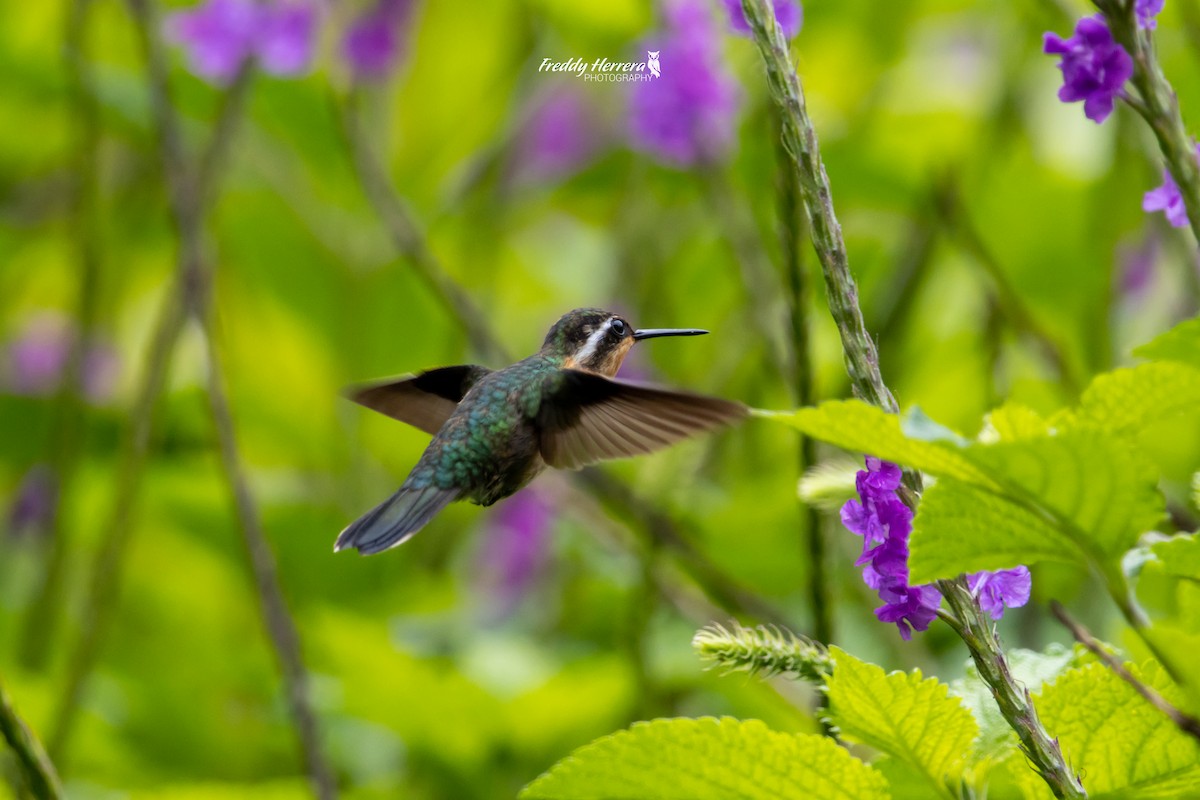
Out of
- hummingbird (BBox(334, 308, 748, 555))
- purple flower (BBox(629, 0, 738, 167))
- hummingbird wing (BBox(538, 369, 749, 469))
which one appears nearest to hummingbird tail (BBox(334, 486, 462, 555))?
hummingbird (BBox(334, 308, 748, 555))

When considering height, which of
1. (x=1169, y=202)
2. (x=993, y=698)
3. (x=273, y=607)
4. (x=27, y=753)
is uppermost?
(x=1169, y=202)

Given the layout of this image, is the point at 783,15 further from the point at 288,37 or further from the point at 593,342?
the point at 288,37

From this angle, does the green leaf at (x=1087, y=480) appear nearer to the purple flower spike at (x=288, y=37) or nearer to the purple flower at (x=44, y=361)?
the purple flower spike at (x=288, y=37)

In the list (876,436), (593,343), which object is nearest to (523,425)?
(593,343)

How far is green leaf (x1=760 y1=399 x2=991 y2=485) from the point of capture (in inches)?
25.5

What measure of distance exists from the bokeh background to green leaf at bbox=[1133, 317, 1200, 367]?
48.4 inches

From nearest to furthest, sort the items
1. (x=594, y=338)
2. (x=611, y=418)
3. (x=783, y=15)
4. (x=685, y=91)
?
1. (x=783, y=15)
2. (x=611, y=418)
3. (x=594, y=338)
4. (x=685, y=91)

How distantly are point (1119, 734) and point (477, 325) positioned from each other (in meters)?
1.36

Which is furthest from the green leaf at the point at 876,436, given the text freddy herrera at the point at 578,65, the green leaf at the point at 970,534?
the text freddy herrera at the point at 578,65

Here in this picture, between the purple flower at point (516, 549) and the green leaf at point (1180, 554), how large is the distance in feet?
9.35

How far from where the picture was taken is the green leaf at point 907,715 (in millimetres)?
780

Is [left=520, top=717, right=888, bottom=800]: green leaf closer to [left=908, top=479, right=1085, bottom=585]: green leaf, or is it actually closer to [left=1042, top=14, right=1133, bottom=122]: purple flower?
[left=908, top=479, right=1085, bottom=585]: green leaf

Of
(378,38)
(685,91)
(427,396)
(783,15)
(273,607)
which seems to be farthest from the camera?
(378,38)

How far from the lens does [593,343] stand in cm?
165
